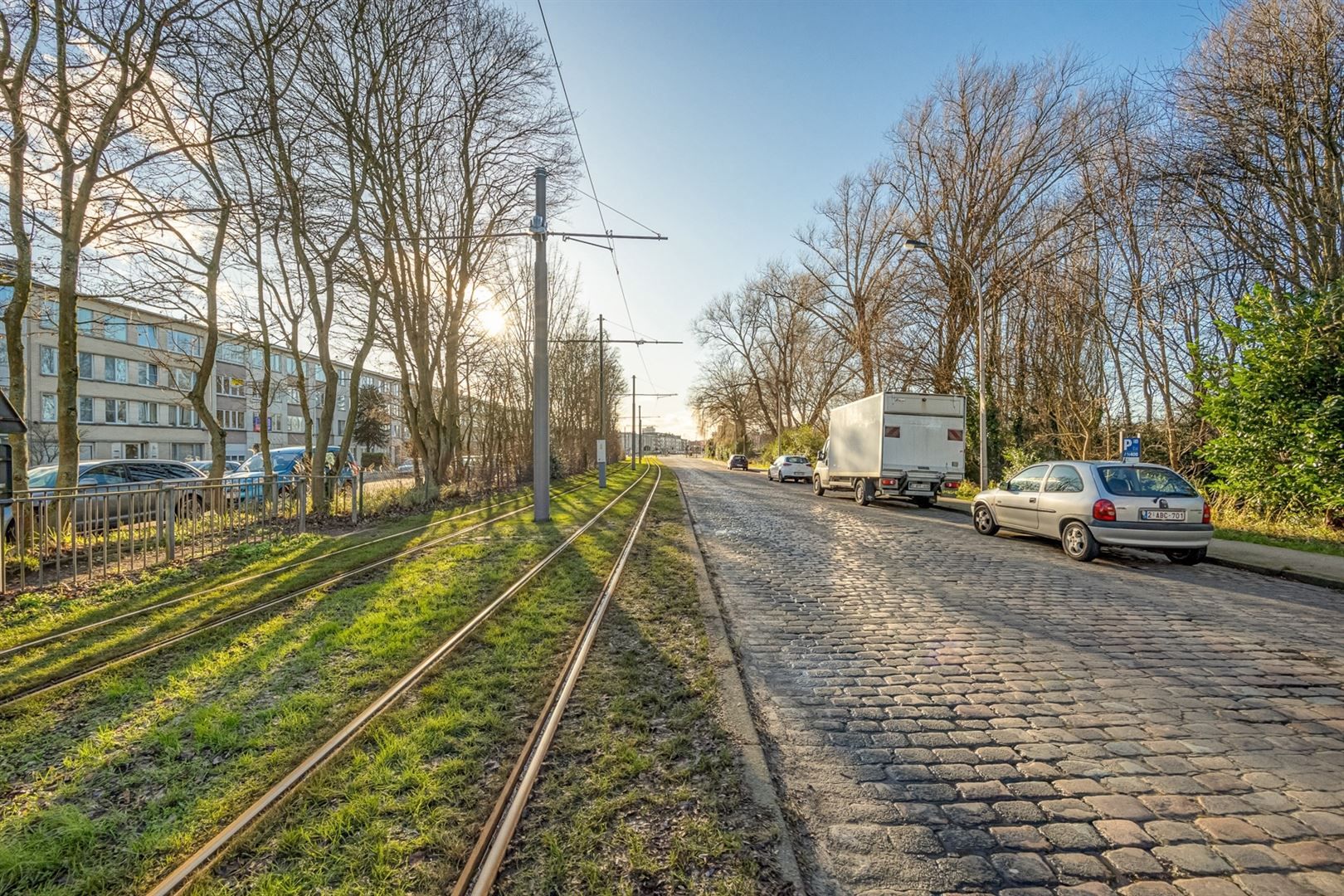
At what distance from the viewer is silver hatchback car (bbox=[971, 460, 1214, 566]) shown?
9.15 metres

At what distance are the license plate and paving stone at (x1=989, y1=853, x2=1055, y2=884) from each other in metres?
8.58

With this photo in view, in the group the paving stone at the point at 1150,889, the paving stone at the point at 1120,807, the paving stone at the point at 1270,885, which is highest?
the paving stone at the point at 1270,885

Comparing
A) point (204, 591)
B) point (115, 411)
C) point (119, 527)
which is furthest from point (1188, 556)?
point (115, 411)

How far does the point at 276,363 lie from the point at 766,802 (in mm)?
64225

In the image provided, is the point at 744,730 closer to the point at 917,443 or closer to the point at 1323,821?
the point at 1323,821

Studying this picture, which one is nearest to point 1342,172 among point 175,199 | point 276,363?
point 175,199

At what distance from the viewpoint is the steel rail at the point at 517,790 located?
7.85ft

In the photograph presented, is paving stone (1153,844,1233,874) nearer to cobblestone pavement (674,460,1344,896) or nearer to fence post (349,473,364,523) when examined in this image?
cobblestone pavement (674,460,1344,896)

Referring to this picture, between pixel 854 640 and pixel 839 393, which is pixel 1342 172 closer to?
pixel 854 640

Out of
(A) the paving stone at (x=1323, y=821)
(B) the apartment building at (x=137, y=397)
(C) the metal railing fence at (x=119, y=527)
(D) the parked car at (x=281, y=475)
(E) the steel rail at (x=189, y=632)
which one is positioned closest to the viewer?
(A) the paving stone at (x=1323, y=821)

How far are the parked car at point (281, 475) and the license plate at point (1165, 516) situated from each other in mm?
14449

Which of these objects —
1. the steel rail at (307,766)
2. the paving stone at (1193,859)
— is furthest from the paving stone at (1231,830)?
the steel rail at (307,766)

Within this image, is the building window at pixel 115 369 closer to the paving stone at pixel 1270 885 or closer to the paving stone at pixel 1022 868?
the paving stone at pixel 1022 868

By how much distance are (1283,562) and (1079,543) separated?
8.86ft
